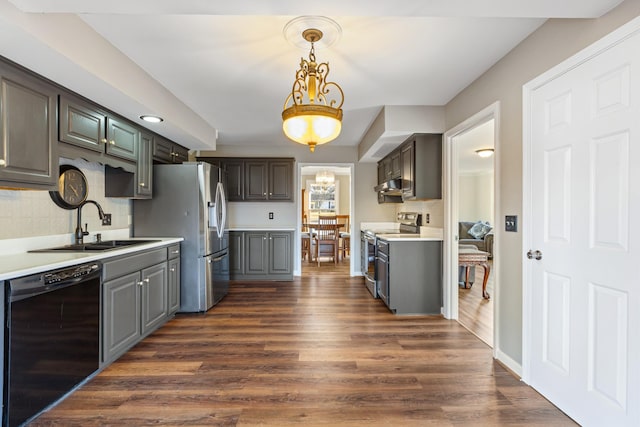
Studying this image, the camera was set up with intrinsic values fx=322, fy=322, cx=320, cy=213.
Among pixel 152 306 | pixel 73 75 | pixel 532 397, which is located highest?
pixel 73 75

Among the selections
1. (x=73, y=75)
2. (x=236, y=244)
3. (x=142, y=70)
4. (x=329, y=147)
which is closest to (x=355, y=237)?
(x=329, y=147)

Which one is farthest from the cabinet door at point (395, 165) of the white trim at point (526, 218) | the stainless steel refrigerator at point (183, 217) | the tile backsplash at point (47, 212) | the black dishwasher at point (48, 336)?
the black dishwasher at point (48, 336)

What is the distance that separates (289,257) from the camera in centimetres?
529

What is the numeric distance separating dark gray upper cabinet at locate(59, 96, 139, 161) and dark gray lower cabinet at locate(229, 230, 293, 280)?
2.46 m

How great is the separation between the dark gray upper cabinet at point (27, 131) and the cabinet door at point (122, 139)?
59 cm

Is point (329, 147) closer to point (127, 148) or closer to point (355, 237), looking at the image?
point (355, 237)

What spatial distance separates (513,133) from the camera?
229 cm

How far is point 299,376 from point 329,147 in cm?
414

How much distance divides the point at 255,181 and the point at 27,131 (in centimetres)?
361

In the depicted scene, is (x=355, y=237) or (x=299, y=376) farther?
(x=355, y=237)

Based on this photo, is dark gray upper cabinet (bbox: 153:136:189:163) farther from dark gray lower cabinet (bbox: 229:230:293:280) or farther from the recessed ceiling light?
dark gray lower cabinet (bbox: 229:230:293:280)

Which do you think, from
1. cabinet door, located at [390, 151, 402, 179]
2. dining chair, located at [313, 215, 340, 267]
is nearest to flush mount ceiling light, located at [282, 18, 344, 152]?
cabinet door, located at [390, 151, 402, 179]

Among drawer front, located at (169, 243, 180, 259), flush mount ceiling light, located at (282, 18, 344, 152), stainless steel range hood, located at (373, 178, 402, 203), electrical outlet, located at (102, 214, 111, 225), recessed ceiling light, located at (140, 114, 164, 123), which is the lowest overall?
drawer front, located at (169, 243, 180, 259)

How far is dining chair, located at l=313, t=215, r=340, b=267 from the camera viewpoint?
6.76 metres
